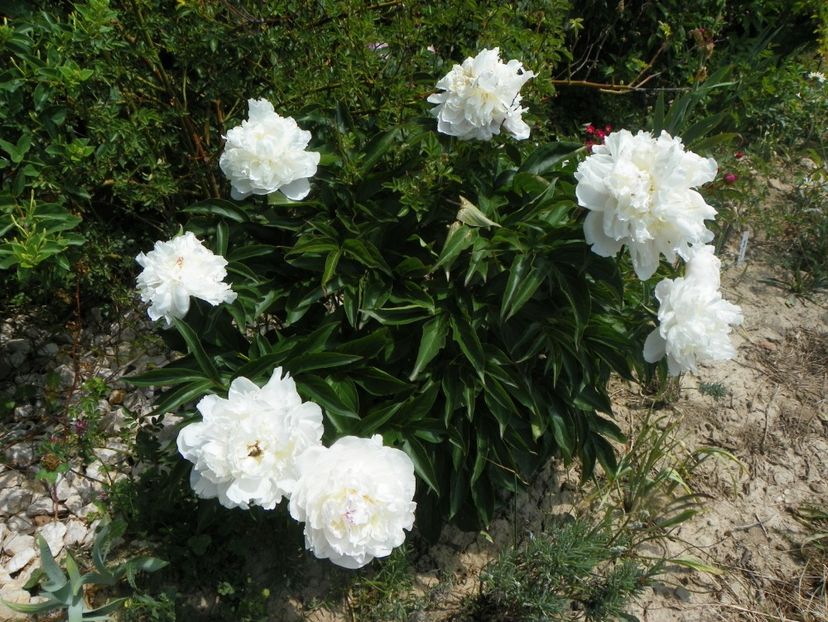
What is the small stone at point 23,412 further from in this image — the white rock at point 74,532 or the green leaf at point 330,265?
the green leaf at point 330,265

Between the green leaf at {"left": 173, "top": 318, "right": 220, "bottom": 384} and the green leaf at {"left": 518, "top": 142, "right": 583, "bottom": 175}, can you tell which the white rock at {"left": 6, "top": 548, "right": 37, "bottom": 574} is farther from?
the green leaf at {"left": 518, "top": 142, "right": 583, "bottom": 175}

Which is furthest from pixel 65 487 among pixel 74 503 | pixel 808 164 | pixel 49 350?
pixel 808 164

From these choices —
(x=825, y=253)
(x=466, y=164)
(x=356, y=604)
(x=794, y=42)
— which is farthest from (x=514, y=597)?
(x=794, y=42)

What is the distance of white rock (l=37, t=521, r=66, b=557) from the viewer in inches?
99.1

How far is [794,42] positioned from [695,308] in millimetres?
3642

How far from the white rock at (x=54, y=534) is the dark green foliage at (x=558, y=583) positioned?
1.37 meters

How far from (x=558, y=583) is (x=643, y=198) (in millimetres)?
1264

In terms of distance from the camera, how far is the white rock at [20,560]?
245 centimetres

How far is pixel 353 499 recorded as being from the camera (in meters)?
1.60

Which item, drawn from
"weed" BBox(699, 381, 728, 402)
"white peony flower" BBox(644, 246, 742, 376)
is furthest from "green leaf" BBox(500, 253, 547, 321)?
"weed" BBox(699, 381, 728, 402)

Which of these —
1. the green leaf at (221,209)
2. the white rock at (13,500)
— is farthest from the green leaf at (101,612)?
the green leaf at (221,209)

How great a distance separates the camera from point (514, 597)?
90.6 inches

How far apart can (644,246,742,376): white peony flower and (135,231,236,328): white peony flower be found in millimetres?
1119

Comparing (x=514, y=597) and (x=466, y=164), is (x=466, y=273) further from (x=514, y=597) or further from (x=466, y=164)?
(x=514, y=597)
